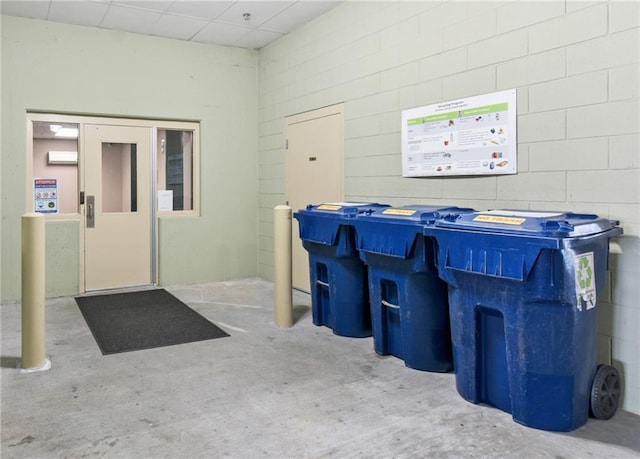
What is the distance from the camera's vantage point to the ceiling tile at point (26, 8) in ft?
15.2

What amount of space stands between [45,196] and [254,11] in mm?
2984

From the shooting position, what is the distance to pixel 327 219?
374 centimetres

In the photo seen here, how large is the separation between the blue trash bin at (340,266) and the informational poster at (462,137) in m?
0.56

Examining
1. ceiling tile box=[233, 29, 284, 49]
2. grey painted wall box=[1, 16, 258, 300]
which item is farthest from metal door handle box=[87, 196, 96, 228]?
ceiling tile box=[233, 29, 284, 49]

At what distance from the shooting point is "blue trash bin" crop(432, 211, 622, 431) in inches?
87.4

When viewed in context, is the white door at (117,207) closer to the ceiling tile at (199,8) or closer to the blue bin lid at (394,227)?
the ceiling tile at (199,8)

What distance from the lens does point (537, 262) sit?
7.28 feet

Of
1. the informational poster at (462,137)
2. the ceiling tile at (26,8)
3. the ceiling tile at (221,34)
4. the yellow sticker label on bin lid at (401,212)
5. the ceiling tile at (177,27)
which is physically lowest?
the yellow sticker label on bin lid at (401,212)

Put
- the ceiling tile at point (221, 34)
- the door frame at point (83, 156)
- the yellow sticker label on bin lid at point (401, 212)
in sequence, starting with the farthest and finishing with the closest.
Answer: the ceiling tile at point (221, 34)
the door frame at point (83, 156)
the yellow sticker label on bin lid at point (401, 212)

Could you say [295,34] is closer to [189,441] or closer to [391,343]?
[391,343]

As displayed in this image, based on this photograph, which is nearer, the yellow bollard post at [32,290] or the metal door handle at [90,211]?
the yellow bollard post at [32,290]

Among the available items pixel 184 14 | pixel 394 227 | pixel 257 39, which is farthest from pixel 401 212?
pixel 257 39

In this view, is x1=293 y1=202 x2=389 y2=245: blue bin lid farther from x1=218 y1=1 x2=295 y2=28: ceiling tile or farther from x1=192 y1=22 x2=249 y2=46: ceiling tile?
x1=192 y1=22 x2=249 y2=46: ceiling tile

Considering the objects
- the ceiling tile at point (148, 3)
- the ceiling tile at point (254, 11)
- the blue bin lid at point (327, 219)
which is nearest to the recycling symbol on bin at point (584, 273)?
the blue bin lid at point (327, 219)
